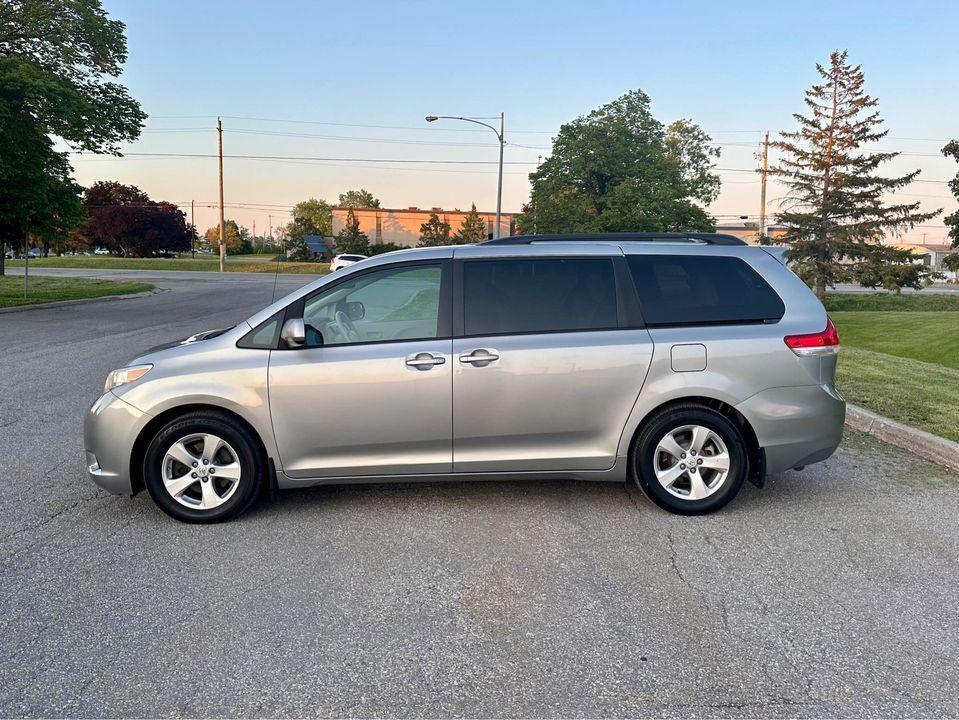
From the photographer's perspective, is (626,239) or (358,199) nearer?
(626,239)

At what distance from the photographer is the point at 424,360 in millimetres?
4719

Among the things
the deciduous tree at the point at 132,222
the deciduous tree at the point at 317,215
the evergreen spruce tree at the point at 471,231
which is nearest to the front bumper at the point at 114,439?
the evergreen spruce tree at the point at 471,231

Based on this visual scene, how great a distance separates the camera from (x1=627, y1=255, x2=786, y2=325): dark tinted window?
498 cm

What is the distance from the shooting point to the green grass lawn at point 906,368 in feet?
25.3

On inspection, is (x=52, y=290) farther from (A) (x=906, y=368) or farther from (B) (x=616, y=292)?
(B) (x=616, y=292)

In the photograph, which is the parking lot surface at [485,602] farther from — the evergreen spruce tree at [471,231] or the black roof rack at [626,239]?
the evergreen spruce tree at [471,231]

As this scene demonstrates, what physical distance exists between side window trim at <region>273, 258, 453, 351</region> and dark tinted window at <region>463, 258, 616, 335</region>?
0.39 feet

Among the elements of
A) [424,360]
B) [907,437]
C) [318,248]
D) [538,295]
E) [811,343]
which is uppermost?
[318,248]

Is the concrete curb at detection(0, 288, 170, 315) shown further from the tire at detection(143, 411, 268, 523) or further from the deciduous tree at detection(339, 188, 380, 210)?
the deciduous tree at detection(339, 188, 380, 210)

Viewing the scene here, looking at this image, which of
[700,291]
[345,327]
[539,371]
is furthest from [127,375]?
[700,291]

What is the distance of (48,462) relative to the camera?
605 cm

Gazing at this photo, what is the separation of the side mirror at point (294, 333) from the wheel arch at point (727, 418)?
2.18 m

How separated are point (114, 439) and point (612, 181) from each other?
38.7 meters

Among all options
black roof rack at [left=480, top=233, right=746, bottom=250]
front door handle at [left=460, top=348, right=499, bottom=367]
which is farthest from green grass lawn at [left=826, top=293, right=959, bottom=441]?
front door handle at [left=460, top=348, right=499, bottom=367]
